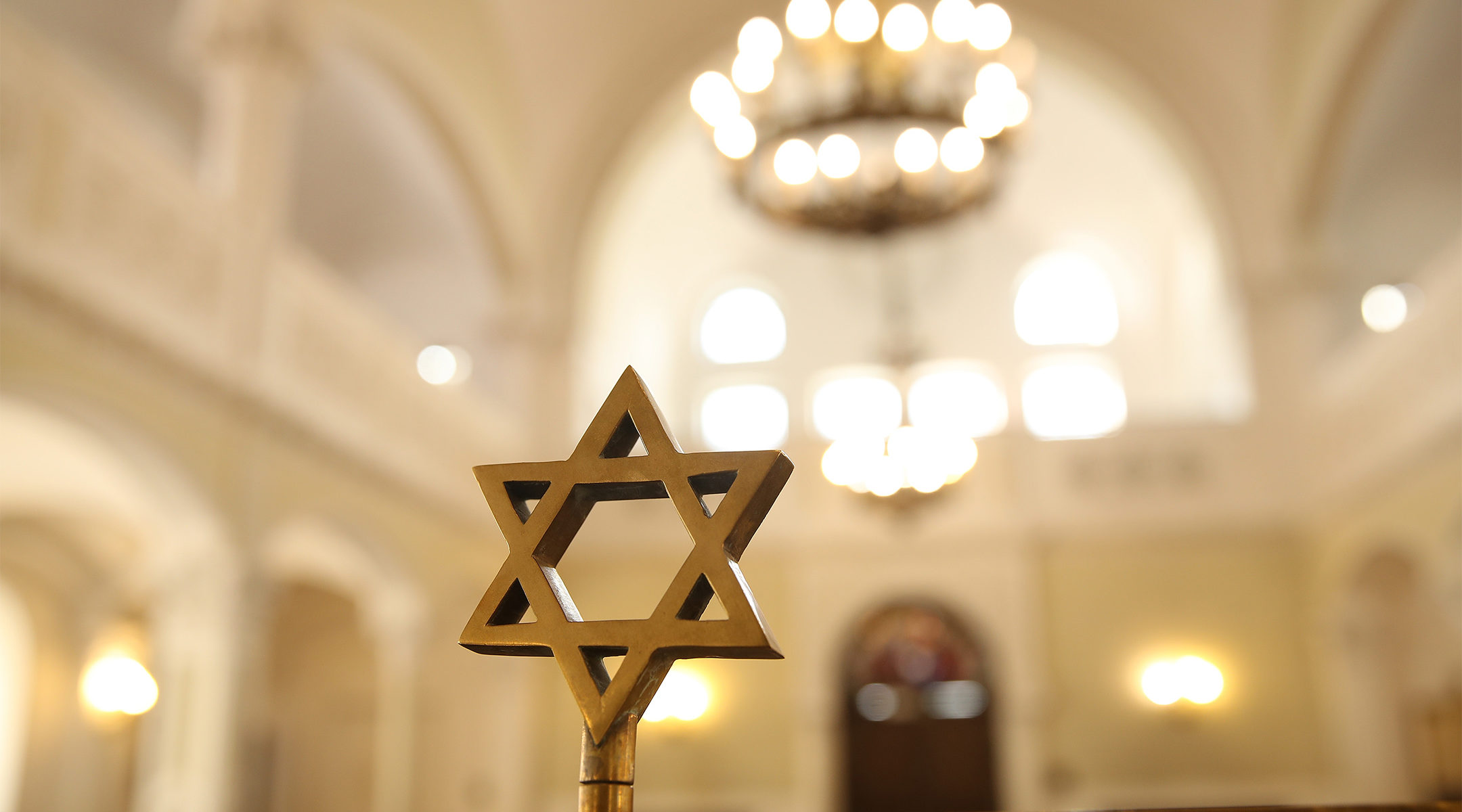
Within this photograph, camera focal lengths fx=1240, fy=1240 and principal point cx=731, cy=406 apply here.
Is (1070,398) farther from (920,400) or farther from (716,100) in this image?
(716,100)

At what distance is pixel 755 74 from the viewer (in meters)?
7.81

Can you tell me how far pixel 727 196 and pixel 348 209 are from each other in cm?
503

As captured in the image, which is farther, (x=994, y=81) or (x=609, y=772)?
(x=994, y=81)

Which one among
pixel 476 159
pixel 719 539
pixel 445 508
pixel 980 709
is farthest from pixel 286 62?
pixel 980 709

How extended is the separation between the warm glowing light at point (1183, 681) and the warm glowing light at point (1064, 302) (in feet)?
20.4

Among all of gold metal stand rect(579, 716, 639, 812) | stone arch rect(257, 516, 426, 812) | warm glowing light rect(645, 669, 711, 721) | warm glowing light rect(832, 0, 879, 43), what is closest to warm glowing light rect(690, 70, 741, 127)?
warm glowing light rect(832, 0, 879, 43)

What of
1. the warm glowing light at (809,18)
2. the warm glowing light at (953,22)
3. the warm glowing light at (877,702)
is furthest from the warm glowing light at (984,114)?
the warm glowing light at (877,702)

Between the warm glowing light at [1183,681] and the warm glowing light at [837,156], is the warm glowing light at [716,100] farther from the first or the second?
the warm glowing light at [1183,681]

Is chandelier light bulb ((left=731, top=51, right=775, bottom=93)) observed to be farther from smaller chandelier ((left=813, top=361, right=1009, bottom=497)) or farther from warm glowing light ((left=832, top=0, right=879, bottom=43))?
smaller chandelier ((left=813, top=361, right=1009, bottom=497))

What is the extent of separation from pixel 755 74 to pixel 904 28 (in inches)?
40.3

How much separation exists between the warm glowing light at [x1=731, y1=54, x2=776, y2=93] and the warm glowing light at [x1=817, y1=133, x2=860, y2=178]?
54cm

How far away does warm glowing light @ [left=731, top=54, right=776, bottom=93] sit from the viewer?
25.6ft

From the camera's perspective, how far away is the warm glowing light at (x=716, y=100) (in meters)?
8.10

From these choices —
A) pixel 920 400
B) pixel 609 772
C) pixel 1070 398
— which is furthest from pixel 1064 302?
pixel 609 772
